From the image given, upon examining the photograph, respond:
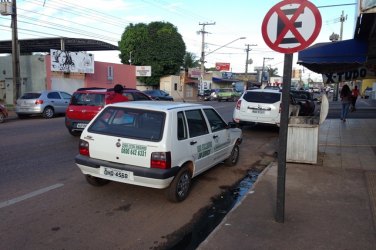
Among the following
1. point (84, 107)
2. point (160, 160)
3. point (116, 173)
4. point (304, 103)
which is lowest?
point (116, 173)

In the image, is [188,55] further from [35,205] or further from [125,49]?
[35,205]

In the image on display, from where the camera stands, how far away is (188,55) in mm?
59562

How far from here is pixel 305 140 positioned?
782cm

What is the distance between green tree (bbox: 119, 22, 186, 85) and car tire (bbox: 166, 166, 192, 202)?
4083cm

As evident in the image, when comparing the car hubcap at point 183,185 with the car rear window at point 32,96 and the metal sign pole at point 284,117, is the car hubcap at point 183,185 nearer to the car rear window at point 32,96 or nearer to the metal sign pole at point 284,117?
the metal sign pole at point 284,117

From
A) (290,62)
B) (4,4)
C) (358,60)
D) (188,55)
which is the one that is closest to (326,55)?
(358,60)

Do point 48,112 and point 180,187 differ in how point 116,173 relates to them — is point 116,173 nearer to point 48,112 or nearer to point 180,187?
point 180,187

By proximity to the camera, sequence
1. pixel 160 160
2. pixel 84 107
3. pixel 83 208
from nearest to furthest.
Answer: pixel 160 160
pixel 83 208
pixel 84 107

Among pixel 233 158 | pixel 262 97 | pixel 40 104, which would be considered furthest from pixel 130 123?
Result: pixel 40 104

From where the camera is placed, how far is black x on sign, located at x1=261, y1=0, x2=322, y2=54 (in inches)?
154

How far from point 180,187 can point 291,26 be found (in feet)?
9.11

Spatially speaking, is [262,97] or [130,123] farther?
[262,97]

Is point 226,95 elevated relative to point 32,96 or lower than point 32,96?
lower

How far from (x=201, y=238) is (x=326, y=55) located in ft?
21.8
